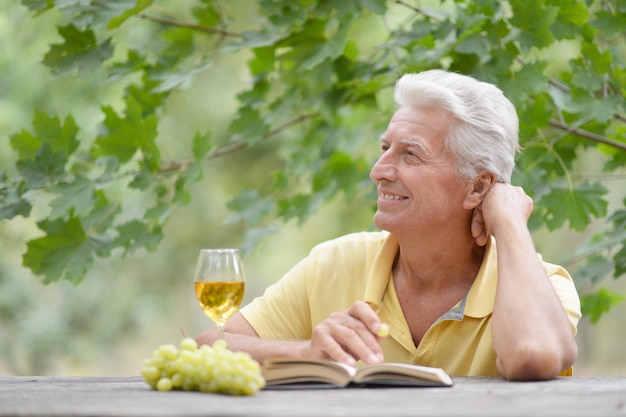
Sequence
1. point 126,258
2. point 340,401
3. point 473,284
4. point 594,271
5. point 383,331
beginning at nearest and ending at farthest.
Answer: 1. point 340,401
2. point 383,331
3. point 473,284
4. point 594,271
5. point 126,258

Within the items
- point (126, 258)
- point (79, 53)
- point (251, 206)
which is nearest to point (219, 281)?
point (79, 53)

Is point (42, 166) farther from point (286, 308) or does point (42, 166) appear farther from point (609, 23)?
point (609, 23)

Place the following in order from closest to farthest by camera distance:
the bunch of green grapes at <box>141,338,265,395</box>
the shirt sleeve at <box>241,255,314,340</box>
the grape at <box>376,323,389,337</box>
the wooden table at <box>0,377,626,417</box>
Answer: the wooden table at <box>0,377,626,417</box> → the bunch of green grapes at <box>141,338,265,395</box> → the grape at <box>376,323,389,337</box> → the shirt sleeve at <box>241,255,314,340</box>

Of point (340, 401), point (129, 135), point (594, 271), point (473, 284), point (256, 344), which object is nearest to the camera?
point (340, 401)

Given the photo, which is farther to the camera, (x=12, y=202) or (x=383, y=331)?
(x=12, y=202)

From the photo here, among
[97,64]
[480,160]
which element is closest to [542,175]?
[480,160]

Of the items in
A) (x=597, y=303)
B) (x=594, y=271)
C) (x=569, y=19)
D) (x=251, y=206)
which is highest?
(x=569, y=19)

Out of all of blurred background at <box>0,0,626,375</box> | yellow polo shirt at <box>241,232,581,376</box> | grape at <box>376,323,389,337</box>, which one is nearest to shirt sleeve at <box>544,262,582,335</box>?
yellow polo shirt at <box>241,232,581,376</box>

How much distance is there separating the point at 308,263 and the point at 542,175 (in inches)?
34.6

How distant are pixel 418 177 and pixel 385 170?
80 millimetres

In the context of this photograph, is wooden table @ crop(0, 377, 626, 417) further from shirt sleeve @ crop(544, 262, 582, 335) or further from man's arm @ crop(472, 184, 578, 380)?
shirt sleeve @ crop(544, 262, 582, 335)

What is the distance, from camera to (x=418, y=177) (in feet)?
7.06

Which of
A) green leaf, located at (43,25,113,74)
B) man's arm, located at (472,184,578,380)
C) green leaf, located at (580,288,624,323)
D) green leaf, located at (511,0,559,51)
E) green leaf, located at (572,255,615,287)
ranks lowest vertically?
green leaf, located at (580,288,624,323)

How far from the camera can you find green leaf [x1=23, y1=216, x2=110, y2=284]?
2.56 meters
